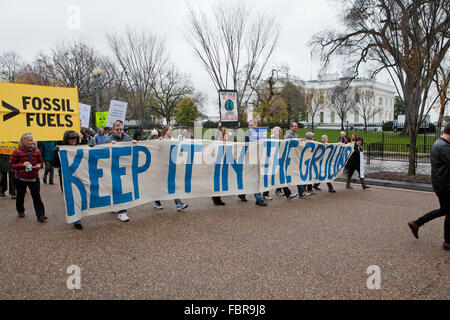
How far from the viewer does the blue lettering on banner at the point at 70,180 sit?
5059 mm

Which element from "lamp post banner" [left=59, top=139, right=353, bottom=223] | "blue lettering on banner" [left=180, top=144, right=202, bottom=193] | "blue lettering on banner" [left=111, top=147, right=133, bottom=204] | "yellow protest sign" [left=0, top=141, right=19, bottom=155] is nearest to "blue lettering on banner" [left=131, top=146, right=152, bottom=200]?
"lamp post banner" [left=59, top=139, right=353, bottom=223]

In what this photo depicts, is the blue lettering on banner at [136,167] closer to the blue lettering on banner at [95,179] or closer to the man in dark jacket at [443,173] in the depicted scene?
the blue lettering on banner at [95,179]

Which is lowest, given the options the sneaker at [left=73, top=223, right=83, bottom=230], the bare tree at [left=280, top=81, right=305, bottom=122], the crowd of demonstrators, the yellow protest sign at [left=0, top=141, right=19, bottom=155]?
the sneaker at [left=73, top=223, right=83, bottom=230]

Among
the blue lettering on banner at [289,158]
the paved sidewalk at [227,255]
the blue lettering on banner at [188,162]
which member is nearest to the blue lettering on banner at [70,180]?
the paved sidewalk at [227,255]

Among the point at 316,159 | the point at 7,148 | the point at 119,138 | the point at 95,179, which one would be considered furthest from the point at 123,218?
the point at 316,159

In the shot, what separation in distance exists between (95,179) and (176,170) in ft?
5.27

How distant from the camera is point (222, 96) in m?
11.9

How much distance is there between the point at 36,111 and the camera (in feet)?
20.4

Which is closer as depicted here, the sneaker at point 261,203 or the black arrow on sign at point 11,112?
the black arrow on sign at point 11,112

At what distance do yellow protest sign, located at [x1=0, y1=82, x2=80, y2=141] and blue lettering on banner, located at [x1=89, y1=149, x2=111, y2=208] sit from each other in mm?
1761

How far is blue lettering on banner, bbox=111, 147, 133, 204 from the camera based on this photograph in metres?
5.59

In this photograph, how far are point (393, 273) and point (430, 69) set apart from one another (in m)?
9.49

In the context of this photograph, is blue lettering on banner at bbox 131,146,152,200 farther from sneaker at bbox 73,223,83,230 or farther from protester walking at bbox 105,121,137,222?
sneaker at bbox 73,223,83,230
